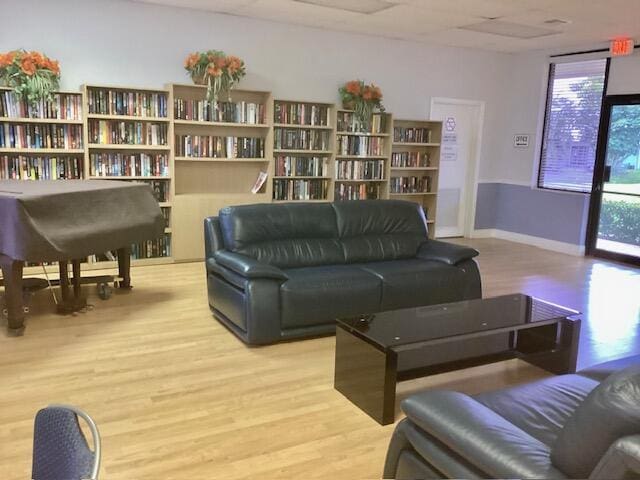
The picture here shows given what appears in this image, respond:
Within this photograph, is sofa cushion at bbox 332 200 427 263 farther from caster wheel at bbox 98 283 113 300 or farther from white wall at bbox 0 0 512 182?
white wall at bbox 0 0 512 182

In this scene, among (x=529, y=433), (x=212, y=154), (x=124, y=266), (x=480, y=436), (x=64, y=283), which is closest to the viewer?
(x=480, y=436)

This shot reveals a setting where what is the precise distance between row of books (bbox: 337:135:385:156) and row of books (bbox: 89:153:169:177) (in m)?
2.11

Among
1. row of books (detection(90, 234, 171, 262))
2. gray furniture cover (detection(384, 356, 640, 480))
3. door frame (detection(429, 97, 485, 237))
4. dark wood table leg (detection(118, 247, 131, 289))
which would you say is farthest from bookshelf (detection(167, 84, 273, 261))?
gray furniture cover (detection(384, 356, 640, 480))

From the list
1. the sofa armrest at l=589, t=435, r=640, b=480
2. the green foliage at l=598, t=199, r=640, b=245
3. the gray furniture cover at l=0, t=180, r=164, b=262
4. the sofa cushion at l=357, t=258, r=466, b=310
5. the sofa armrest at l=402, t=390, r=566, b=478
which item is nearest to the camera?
the sofa armrest at l=589, t=435, r=640, b=480

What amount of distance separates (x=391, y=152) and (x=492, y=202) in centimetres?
213

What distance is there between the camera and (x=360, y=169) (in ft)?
23.1

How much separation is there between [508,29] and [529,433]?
5.66 meters

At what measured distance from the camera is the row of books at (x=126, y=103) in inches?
216

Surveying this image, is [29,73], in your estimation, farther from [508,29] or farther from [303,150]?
[508,29]

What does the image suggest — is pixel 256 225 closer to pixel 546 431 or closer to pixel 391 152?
pixel 546 431

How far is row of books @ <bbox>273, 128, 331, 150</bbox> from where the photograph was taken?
21.3 ft

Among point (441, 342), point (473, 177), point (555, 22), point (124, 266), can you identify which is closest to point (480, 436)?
point (441, 342)

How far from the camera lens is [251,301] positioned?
3.53 m

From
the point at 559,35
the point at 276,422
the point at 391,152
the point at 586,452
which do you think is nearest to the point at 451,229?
the point at 391,152
